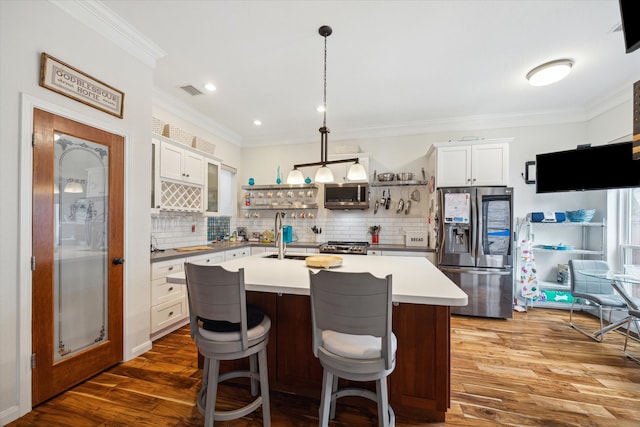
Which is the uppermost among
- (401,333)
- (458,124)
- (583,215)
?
(458,124)

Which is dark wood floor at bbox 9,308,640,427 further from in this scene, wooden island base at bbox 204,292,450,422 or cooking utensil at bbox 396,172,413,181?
cooking utensil at bbox 396,172,413,181

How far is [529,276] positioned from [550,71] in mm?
2669

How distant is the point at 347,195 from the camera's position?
4.52 m

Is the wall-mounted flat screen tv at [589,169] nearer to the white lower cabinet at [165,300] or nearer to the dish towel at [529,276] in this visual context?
the dish towel at [529,276]

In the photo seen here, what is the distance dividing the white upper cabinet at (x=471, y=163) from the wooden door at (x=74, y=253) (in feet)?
12.5

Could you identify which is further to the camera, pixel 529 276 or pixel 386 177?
pixel 386 177

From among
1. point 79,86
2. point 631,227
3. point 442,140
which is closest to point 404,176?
point 442,140

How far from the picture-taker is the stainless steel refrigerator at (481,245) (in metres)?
3.63

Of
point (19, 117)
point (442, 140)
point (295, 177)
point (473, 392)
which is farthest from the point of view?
point (442, 140)

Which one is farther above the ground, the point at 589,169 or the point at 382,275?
the point at 589,169

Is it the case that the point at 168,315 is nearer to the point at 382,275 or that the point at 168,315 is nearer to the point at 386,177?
the point at 382,275

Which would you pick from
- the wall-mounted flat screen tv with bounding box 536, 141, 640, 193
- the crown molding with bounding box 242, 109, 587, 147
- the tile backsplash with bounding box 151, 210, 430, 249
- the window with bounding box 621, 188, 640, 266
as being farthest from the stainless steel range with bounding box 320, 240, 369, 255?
the window with bounding box 621, 188, 640, 266

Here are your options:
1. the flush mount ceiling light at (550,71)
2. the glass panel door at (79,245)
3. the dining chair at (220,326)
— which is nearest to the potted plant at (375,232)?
the flush mount ceiling light at (550,71)

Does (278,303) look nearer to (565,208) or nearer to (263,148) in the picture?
(263,148)
